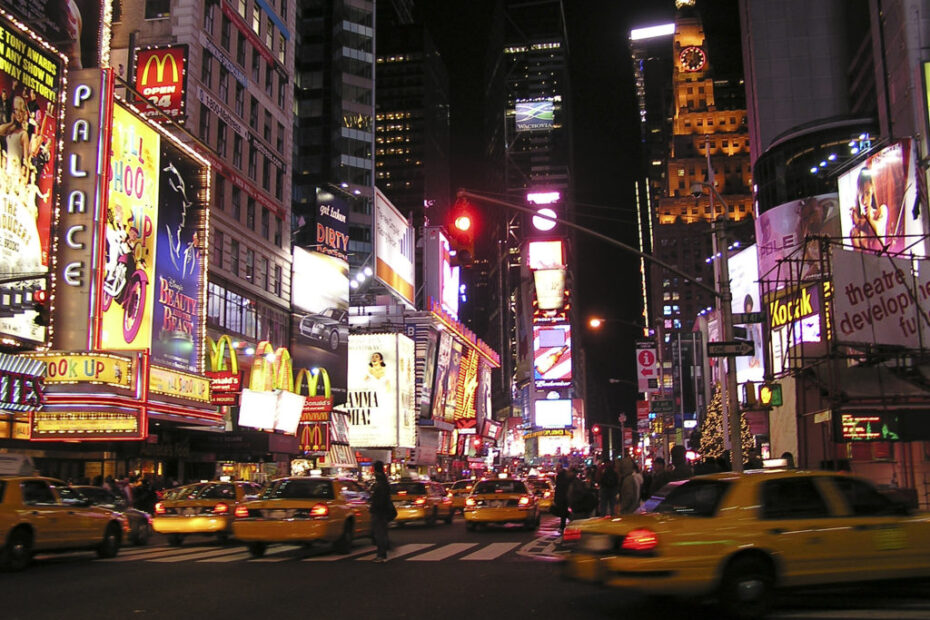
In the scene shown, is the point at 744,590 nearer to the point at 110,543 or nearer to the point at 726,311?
the point at 726,311

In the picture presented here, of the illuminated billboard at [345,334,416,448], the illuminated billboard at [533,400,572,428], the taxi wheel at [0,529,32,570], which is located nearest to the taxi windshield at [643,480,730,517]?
the taxi wheel at [0,529,32,570]

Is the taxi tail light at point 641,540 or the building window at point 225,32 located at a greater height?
the building window at point 225,32

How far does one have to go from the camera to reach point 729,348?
17.5m

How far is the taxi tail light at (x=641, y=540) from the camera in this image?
8.86m

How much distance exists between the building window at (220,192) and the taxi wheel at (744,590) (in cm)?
3701

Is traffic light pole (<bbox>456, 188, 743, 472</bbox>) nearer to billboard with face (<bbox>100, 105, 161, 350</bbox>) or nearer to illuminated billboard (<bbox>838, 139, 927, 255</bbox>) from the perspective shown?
illuminated billboard (<bbox>838, 139, 927, 255</bbox>)

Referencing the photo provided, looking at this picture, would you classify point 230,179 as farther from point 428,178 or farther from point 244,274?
point 428,178

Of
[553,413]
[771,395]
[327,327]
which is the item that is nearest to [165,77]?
[327,327]

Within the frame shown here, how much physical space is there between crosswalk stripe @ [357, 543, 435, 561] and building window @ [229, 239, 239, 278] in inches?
1069

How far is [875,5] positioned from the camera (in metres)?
42.0

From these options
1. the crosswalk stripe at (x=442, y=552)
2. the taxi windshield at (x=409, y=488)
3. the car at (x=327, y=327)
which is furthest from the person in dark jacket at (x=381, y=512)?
the car at (x=327, y=327)

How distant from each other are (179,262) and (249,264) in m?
10.5

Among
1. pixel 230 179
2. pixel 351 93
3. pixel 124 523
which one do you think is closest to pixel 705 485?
pixel 124 523

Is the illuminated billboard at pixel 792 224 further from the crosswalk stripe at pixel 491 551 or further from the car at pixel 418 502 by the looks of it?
the crosswalk stripe at pixel 491 551
